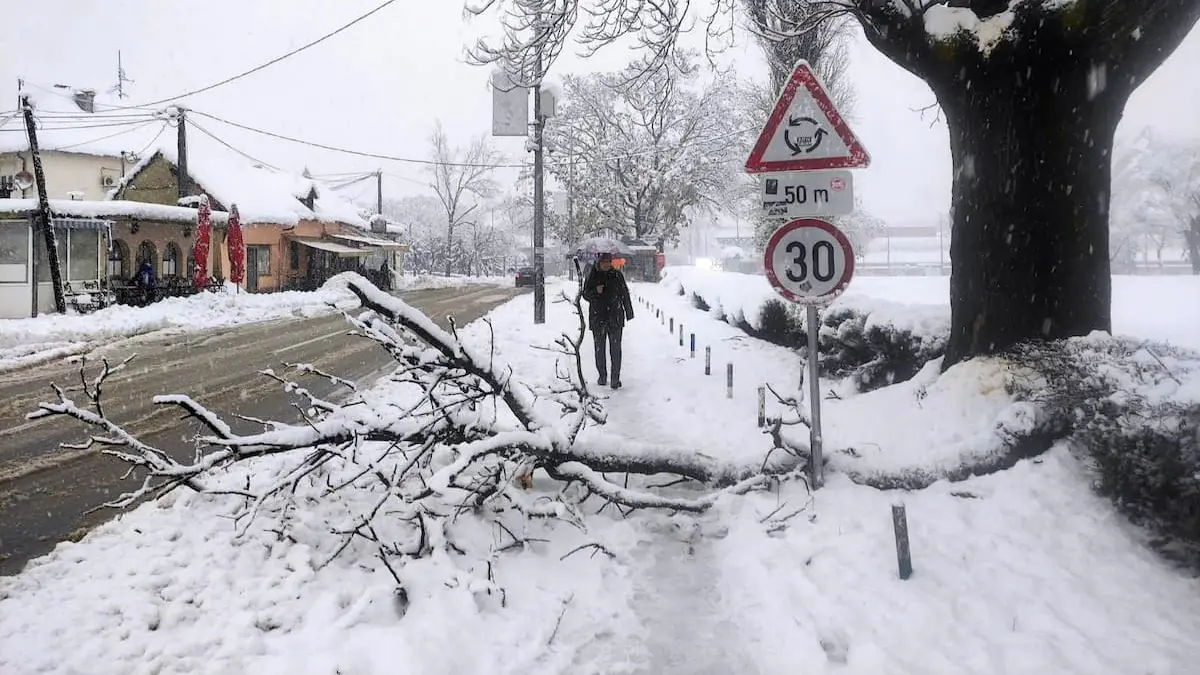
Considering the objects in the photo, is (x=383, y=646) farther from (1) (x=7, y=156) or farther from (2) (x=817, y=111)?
(1) (x=7, y=156)

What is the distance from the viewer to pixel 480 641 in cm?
338

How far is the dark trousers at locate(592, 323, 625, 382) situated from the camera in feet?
30.8

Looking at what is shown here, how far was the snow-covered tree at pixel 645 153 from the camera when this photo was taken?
143 ft

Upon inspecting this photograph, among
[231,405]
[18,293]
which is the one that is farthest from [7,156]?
[231,405]

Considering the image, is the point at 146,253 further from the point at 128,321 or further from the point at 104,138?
the point at 104,138

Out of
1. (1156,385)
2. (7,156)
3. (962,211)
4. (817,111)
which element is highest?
(7,156)

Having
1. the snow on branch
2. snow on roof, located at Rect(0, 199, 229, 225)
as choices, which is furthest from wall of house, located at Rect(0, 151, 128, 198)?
the snow on branch

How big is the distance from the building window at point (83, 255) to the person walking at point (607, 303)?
22550 millimetres

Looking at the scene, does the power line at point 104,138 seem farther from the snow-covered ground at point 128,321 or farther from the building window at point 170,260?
the snow-covered ground at point 128,321

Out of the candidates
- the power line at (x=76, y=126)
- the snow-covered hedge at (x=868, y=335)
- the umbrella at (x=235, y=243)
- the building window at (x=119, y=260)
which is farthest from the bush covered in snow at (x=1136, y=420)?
the power line at (x=76, y=126)

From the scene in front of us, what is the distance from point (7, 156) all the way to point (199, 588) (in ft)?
148

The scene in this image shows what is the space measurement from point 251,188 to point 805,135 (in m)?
37.2

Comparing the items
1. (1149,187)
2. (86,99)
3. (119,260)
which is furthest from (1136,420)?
(86,99)

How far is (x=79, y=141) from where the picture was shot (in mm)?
39906
